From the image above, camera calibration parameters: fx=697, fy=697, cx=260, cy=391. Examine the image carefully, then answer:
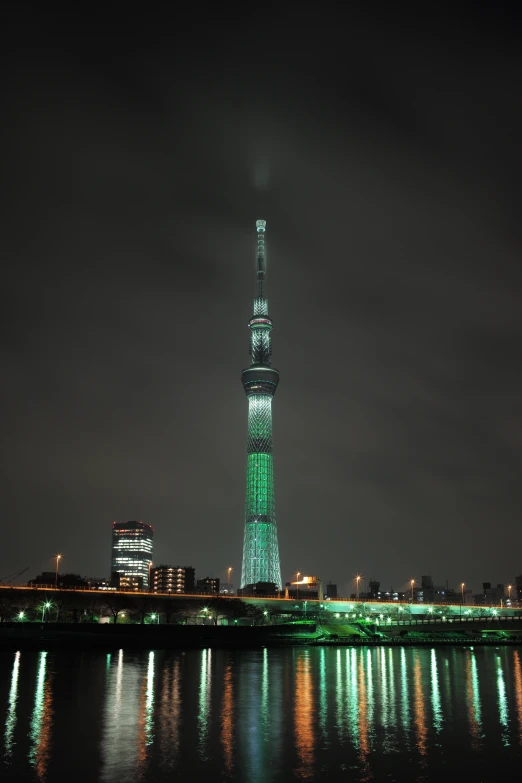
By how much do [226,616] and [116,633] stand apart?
52049 mm

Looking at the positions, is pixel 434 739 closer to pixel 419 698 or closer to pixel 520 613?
pixel 419 698

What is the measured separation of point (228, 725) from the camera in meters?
37.3

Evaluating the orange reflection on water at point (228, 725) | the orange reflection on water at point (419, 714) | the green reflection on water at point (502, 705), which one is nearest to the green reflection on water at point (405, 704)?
the orange reflection on water at point (419, 714)

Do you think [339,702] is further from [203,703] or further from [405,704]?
[203,703]

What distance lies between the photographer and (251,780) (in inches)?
1035

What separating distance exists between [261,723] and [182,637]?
90101mm

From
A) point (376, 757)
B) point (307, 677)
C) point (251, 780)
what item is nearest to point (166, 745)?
point (251, 780)

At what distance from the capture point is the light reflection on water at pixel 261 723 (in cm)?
2842

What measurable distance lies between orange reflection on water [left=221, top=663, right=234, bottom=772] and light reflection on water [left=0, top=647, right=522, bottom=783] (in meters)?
0.08

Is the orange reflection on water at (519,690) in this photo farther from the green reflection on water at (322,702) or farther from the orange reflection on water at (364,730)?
the green reflection on water at (322,702)

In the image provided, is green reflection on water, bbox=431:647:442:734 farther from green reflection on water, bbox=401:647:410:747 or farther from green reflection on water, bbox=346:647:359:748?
green reflection on water, bbox=346:647:359:748

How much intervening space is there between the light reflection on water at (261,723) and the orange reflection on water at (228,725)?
0.08 meters

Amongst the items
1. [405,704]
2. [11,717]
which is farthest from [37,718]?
[405,704]

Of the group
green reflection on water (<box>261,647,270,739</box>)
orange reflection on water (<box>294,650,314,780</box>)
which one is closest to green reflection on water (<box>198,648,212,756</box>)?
green reflection on water (<box>261,647,270,739</box>)
